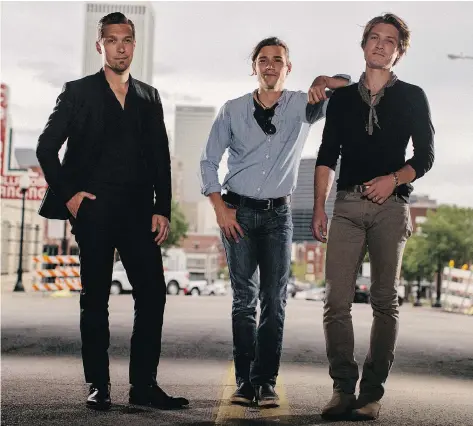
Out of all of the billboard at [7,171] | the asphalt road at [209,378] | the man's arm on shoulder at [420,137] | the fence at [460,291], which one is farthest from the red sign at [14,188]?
the man's arm on shoulder at [420,137]

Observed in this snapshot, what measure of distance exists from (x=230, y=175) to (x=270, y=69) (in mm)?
677

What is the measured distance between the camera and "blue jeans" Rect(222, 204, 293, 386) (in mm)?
5246

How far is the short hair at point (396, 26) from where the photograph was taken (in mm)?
5020

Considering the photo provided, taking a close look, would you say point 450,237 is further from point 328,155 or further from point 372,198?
point 372,198

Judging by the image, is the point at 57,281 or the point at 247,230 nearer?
the point at 247,230

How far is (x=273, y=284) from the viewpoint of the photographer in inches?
207

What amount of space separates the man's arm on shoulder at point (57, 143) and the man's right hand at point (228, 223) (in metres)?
0.86

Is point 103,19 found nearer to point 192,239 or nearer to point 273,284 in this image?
point 273,284

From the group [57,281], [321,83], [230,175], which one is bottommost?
[57,281]

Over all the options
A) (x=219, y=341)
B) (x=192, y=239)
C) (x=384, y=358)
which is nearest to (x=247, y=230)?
(x=384, y=358)

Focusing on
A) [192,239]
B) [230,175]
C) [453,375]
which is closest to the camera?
[230,175]

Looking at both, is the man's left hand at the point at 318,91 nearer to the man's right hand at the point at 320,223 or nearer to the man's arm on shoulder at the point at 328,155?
the man's arm on shoulder at the point at 328,155

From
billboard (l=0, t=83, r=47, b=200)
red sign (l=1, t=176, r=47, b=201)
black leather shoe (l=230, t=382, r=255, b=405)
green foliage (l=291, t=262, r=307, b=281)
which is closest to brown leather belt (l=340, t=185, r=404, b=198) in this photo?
black leather shoe (l=230, t=382, r=255, b=405)

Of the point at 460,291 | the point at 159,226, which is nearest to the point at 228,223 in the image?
the point at 159,226
